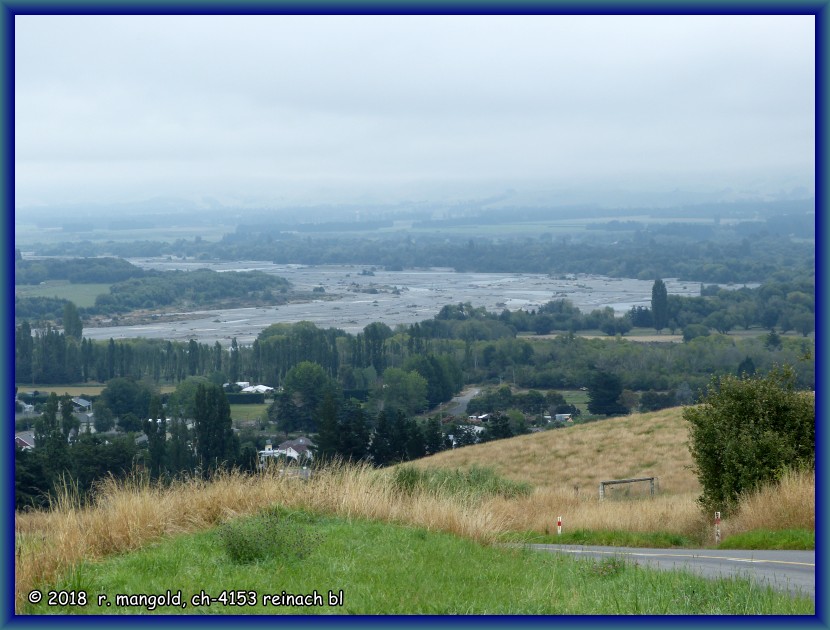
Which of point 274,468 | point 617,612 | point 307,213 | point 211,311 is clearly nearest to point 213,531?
point 274,468

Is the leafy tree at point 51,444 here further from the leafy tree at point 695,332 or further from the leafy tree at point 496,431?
the leafy tree at point 695,332

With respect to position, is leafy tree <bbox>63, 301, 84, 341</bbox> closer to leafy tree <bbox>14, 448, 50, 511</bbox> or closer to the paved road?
leafy tree <bbox>14, 448, 50, 511</bbox>

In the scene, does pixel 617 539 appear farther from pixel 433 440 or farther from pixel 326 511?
pixel 433 440

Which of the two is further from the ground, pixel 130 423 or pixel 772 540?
pixel 772 540

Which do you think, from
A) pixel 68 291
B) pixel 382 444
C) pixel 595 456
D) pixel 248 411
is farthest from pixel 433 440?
pixel 68 291

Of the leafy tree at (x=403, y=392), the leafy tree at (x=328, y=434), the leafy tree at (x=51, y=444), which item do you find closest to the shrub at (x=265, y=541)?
the leafy tree at (x=51, y=444)

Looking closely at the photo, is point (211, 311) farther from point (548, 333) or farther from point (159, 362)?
point (548, 333)
